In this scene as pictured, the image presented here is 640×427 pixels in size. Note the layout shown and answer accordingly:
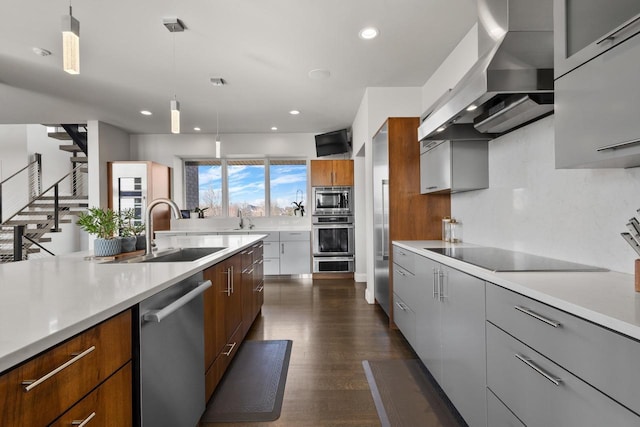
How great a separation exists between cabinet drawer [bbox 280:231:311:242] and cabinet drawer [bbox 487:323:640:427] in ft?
14.3

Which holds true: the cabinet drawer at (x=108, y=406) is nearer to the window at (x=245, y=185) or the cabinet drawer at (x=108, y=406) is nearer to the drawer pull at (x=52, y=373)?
the drawer pull at (x=52, y=373)

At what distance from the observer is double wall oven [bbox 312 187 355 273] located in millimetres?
5477

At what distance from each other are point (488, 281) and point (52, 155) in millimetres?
8628

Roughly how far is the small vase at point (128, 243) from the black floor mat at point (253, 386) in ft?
3.57

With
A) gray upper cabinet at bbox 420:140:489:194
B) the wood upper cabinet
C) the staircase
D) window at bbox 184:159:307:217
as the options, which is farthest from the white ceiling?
window at bbox 184:159:307:217

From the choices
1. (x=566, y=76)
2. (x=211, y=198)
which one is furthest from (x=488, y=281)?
(x=211, y=198)

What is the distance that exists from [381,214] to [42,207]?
21.2 feet

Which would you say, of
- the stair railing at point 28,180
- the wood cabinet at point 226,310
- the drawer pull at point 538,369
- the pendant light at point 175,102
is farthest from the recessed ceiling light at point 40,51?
the stair railing at point 28,180

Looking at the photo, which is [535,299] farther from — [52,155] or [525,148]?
[52,155]

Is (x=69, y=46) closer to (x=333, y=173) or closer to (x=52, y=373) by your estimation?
(x=52, y=373)

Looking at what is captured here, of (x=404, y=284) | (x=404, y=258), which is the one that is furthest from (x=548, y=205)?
(x=404, y=284)

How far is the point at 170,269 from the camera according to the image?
147cm

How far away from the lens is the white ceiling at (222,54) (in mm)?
2369

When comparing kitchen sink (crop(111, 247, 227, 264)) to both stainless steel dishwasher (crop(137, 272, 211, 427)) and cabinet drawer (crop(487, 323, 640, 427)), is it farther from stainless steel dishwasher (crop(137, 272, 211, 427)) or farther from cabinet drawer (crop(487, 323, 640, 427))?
cabinet drawer (crop(487, 323, 640, 427))
